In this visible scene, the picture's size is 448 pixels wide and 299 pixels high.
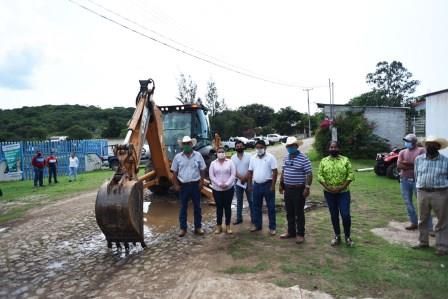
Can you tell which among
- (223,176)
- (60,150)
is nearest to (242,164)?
(223,176)

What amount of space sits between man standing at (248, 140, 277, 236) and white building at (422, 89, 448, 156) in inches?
225

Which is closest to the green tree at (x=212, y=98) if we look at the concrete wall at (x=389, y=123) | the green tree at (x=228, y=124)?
the green tree at (x=228, y=124)

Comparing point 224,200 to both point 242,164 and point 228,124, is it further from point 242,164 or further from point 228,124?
point 228,124

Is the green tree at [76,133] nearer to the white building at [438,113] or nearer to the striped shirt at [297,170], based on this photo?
the white building at [438,113]

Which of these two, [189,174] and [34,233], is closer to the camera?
[189,174]

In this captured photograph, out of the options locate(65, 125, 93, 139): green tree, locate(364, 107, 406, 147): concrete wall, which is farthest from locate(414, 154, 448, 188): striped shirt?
locate(65, 125, 93, 139): green tree

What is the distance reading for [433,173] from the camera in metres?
5.66

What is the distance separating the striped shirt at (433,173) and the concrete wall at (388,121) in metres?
17.9

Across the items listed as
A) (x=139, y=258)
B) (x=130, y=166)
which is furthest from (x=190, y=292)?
(x=130, y=166)

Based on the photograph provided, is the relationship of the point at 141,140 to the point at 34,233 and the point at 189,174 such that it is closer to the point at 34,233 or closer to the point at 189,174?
the point at 189,174

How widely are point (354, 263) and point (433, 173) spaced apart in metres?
1.83

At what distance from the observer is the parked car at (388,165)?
46.7ft

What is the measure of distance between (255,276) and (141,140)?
3.40m

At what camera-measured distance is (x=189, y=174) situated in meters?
6.95
